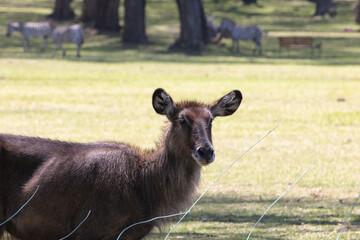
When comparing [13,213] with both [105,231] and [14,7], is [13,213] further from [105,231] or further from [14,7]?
[14,7]

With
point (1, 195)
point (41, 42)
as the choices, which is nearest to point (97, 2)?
point (41, 42)

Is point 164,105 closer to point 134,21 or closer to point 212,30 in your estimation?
point 134,21

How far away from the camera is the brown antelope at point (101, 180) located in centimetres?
652

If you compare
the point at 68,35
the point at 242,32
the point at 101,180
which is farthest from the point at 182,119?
the point at 242,32

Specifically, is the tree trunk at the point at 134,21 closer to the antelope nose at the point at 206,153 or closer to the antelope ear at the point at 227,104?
the antelope ear at the point at 227,104

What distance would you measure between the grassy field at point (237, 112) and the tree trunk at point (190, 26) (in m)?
1.43

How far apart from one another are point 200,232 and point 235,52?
35.7 meters

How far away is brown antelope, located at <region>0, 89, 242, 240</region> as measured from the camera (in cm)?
652

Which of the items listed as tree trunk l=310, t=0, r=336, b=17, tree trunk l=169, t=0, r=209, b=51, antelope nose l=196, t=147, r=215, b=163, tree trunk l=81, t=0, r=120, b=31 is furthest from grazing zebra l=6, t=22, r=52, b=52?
antelope nose l=196, t=147, r=215, b=163

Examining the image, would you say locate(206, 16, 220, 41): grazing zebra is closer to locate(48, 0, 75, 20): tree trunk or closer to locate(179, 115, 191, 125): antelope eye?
locate(48, 0, 75, 20): tree trunk

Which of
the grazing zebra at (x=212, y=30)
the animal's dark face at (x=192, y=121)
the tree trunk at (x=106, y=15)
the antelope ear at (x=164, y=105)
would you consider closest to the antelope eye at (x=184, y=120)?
the animal's dark face at (x=192, y=121)

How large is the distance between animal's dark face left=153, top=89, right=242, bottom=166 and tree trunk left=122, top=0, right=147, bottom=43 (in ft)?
123

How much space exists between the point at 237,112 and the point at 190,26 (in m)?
21.3

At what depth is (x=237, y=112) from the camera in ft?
71.1
